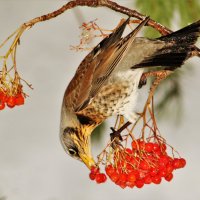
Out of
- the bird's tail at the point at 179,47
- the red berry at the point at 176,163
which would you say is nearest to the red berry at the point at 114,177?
the red berry at the point at 176,163

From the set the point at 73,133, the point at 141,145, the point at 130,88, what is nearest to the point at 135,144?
the point at 141,145

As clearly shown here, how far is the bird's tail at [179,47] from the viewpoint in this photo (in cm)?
94

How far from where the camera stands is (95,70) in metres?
1.08

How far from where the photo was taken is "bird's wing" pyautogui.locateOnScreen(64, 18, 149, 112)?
100 centimetres

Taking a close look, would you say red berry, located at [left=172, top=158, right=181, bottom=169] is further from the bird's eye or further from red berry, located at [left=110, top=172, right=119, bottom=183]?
the bird's eye

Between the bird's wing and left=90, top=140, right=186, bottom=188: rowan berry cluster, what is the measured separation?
193mm

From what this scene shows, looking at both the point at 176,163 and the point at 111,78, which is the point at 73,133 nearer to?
the point at 111,78

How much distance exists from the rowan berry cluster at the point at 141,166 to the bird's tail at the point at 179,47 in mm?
156

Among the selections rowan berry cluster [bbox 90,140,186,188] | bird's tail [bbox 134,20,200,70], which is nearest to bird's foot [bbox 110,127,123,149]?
rowan berry cluster [bbox 90,140,186,188]

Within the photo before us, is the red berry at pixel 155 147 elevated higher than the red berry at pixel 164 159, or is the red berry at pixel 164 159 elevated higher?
the red berry at pixel 155 147

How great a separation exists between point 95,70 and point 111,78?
48 mm

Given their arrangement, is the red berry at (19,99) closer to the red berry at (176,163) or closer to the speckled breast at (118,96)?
the speckled breast at (118,96)

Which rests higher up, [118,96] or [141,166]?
[118,96]

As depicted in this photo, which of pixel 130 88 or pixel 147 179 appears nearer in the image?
pixel 147 179
